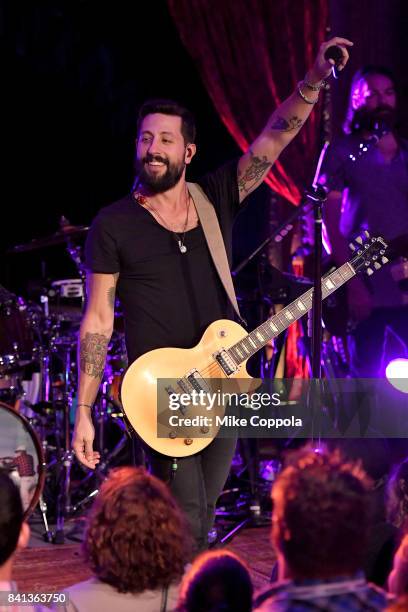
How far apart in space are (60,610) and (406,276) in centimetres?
322

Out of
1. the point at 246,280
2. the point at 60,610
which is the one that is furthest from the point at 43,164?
the point at 60,610

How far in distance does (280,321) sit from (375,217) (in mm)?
1528

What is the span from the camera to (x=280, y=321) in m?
4.05

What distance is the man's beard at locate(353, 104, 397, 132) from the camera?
14.8 feet

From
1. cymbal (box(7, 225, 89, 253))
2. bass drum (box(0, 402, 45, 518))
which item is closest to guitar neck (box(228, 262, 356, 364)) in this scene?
bass drum (box(0, 402, 45, 518))

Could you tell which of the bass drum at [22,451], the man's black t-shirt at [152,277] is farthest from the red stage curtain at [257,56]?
the man's black t-shirt at [152,277]

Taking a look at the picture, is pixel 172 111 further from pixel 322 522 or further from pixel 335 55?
pixel 322 522

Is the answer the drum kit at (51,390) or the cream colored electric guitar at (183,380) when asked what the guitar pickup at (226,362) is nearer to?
the cream colored electric guitar at (183,380)

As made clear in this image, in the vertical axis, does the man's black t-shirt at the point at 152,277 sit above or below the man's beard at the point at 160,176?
below

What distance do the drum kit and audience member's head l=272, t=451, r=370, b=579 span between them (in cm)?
352

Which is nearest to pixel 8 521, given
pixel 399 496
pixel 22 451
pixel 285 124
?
pixel 399 496

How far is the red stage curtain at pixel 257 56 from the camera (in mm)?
8297

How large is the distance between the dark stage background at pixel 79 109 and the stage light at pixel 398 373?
12.4ft

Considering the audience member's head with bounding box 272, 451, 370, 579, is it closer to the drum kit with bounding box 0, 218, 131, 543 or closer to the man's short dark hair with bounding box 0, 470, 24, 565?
the man's short dark hair with bounding box 0, 470, 24, 565
